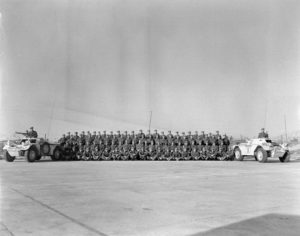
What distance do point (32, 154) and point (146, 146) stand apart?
611cm

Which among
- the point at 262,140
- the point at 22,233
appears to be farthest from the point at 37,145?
the point at 22,233

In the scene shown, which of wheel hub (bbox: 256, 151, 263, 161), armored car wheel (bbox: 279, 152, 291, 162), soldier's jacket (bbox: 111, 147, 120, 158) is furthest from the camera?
soldier's jacket (bbox: 111, 147, 120, 158)

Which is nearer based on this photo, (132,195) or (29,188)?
(132,195)

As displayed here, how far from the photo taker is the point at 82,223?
480 cm

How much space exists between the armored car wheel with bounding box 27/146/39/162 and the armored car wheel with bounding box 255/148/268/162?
444 inches

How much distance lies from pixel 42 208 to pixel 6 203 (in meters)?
0.82

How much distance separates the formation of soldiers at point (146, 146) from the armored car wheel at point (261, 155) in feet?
6.95

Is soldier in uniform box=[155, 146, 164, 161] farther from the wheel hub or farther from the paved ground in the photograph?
the paved ground

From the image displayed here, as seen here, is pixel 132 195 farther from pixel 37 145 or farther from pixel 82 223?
pixel 37 145

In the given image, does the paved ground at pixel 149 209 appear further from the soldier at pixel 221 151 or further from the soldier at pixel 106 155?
the soldier at pixel 106 155

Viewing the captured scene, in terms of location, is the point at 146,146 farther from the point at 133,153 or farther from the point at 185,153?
the point at 185,153

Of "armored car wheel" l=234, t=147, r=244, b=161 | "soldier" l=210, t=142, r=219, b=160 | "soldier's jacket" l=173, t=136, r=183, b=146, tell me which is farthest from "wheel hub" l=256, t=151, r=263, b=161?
"soldier's jacket" l=173, t=136, r=183, b=146

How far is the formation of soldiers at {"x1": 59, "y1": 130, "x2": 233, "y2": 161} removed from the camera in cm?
2133

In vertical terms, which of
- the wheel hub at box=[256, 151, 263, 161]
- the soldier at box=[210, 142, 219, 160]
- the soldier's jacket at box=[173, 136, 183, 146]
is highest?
the soldier's jacket at box=[173, 136, 183, 146]
